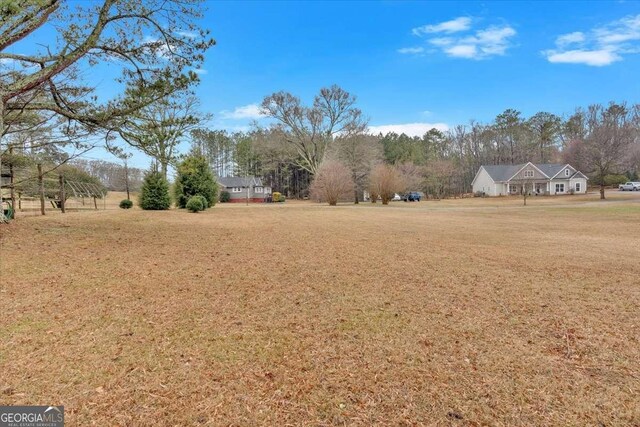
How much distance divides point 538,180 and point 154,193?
162 ft

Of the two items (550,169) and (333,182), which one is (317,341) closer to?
(333,182)

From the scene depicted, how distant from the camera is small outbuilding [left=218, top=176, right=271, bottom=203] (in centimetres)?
5616

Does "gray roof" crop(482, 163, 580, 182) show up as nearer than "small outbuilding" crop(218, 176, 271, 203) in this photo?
Yes

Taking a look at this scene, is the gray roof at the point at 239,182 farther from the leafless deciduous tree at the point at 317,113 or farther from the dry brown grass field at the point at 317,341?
the dry brown grass field at the point at 317,341

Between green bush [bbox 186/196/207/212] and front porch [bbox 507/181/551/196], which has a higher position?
front porch [bbox 507/181/551/196]

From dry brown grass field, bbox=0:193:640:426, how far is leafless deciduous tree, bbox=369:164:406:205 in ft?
98.3

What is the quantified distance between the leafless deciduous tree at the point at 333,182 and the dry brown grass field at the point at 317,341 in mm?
28631

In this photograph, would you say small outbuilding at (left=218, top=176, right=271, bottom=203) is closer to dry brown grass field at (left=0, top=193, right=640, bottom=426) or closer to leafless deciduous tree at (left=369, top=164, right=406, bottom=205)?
leafless deciduous tree at (left=369, top=164, right=406, bottom=205)

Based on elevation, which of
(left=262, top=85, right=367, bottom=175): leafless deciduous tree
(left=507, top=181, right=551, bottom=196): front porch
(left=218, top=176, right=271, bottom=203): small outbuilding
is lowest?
(left=507, top=181, right=551, bottom=196): front porch

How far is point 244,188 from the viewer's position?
57188 mm

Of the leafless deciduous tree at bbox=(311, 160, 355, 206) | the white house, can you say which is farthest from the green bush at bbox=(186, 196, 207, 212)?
the white house

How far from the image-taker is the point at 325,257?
23.7 ft

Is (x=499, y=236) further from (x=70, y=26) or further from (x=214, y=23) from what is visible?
(x=70, y=26)

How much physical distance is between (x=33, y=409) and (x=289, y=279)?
350 centimetres
